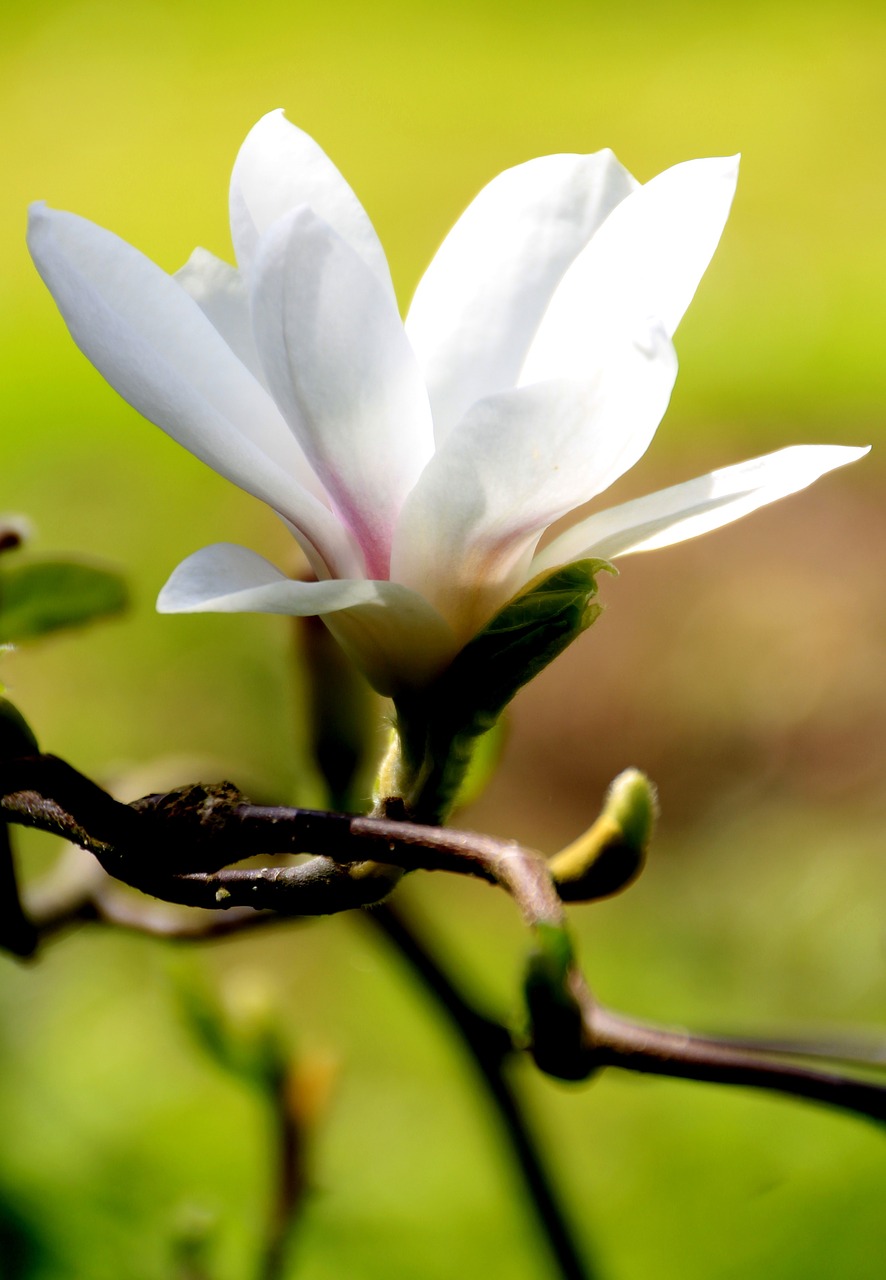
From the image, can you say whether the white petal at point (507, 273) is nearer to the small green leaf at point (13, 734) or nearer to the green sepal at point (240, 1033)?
the small green leaf at point (13, 734)

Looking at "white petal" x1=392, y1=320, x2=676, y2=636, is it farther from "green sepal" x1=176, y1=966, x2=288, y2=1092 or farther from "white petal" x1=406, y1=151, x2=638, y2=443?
"green sepal" x1=176, y1=966, x2=288, y2=1092

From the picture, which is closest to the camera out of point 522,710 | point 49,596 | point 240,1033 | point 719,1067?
point 719,1067

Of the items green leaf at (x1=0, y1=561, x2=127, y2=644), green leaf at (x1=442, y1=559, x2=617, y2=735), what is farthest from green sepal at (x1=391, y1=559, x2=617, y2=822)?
green leaf at (x1=0, y1=561, x2=127, y2=644)

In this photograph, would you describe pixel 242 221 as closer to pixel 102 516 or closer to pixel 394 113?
pixel 102 516

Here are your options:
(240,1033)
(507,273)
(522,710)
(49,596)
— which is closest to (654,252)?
(507,273)

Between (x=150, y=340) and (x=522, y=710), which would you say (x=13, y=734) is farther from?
(x=522, y=710)

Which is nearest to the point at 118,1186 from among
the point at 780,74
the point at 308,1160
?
the point at 308,1160

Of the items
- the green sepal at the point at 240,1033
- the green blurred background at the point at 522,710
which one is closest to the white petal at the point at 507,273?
the green blurred background at the point at 522,710
